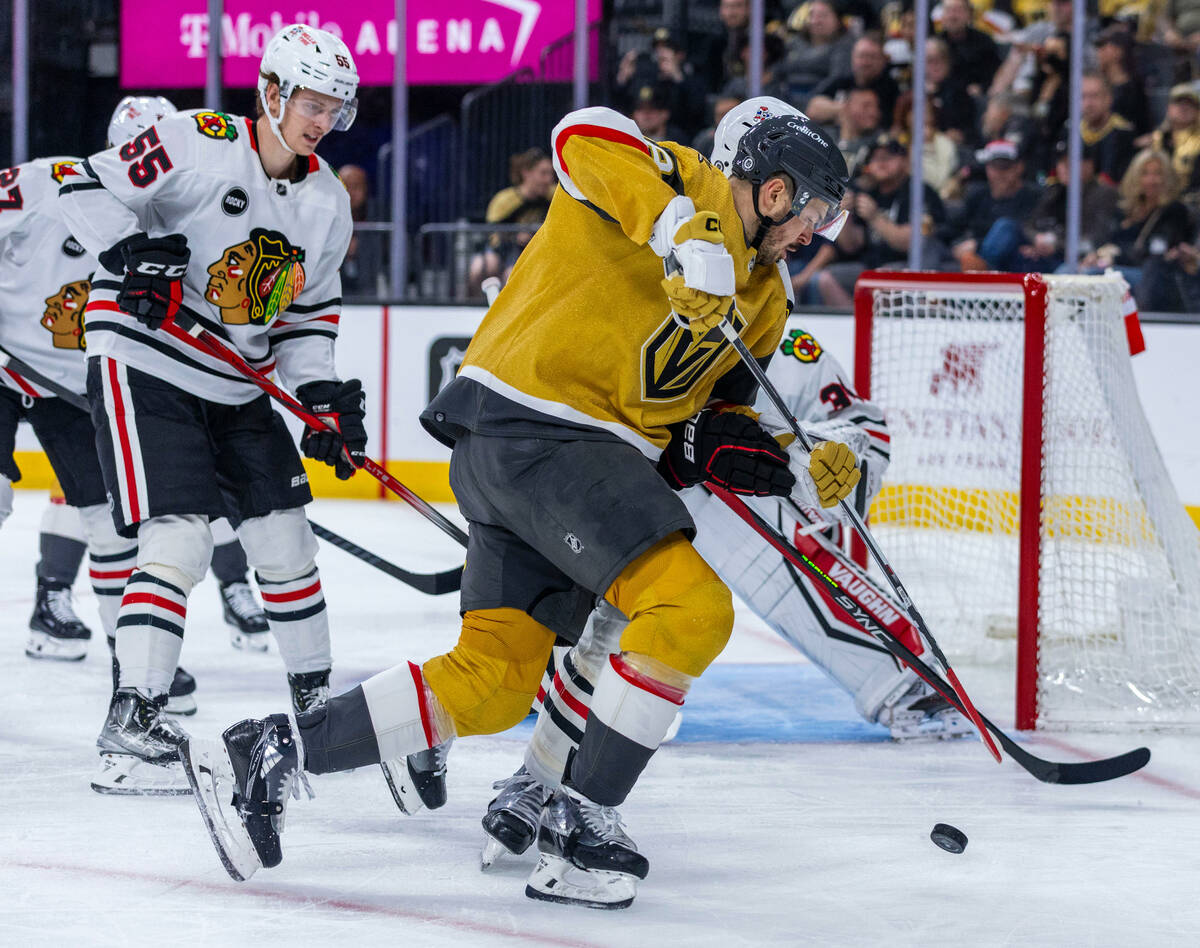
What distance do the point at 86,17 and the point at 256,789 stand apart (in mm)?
5957

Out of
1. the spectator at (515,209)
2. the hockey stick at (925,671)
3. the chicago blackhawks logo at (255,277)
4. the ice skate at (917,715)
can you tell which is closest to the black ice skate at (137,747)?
the chicago blackhawks logo at (255,277)

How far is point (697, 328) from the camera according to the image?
171cm

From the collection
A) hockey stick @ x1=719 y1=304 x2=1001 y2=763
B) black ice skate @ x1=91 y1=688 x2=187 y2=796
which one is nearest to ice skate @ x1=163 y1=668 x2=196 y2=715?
black ice skate @ x1=91 y1=688 x2=187 y2=796

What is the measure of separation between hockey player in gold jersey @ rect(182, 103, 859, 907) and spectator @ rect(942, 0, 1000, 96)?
4.32 m

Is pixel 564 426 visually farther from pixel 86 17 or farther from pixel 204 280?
pixel 86 17

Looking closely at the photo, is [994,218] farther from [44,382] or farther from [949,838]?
[949,838]

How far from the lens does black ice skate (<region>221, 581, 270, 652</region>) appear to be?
333 cm

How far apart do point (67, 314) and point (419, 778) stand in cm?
153

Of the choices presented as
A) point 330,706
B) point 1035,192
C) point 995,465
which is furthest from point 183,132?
point 1035,192

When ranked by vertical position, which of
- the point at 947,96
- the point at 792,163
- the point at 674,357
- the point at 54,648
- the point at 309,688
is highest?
the point at 947,96

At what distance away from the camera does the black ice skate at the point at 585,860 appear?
1818 mm

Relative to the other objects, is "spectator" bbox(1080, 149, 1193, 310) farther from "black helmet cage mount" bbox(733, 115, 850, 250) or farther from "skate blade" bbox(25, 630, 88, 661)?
"black helmet cage mount" bbox(733, 115, 850, 250)

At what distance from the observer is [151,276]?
7.52 feet

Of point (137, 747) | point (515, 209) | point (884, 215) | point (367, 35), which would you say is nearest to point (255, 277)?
point (137, 747)
